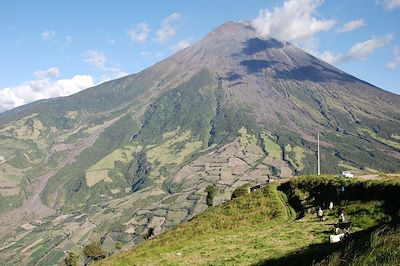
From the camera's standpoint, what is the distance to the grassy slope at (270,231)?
27156 millimetres

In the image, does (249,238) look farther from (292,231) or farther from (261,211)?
(261,211)

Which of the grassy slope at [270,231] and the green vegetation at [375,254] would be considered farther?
the grassy slope at [270,231]

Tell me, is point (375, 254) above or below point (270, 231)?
above

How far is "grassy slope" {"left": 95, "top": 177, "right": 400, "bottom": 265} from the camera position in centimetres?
2716

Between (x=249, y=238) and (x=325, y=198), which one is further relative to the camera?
(x=325, y=198)

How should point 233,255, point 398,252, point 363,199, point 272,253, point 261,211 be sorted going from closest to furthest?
point 398,252, point 272,253, point 233,255, point 363,199, point 261,211

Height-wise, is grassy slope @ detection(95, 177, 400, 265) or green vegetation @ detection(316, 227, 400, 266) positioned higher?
green vegetation @ detection(316, 227, 400, 266)

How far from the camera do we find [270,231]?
36.2 metres

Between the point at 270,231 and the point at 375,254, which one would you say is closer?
the point at 375,254

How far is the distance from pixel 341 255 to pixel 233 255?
62.6 ft

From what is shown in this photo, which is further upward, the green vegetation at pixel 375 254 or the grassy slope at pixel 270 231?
the green vegetation at pixel 375 254

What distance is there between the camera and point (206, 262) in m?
28.4

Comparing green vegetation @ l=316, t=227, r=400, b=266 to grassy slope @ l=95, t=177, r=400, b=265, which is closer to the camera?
green vegetation @ l=316, t=227, r=400, b=266

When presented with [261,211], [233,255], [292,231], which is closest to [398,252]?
[233,255]
